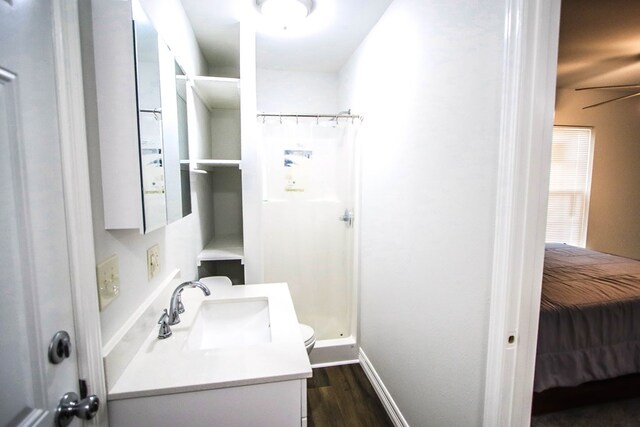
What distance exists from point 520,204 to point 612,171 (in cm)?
457

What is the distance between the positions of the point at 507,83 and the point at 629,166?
15.7 feet

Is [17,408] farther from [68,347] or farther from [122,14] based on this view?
[122,14]

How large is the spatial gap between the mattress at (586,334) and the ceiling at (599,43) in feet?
6.18

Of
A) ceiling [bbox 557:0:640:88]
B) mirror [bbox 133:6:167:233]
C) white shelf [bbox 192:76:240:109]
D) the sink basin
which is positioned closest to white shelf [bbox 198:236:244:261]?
the sink basin

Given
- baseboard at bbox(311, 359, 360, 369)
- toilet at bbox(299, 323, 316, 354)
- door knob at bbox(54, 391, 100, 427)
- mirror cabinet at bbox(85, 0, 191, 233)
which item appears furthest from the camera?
baseboard at bbox(311, 359, 360, 369)

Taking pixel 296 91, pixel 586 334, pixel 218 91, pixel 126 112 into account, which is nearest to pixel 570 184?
pixel 586 334

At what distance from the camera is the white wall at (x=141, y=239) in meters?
0.81

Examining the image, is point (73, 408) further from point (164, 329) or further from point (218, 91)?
point (218, 91)

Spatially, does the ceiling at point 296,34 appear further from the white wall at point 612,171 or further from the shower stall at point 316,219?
the white wall at point 612,171

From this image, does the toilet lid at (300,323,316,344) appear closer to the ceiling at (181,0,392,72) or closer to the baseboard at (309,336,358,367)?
the baseboard at (309,336,358,367)

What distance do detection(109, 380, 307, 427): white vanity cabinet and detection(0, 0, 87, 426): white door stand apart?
26cm

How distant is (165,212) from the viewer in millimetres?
1113

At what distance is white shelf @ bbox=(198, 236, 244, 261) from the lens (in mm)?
1909

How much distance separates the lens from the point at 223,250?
6.82 ft
